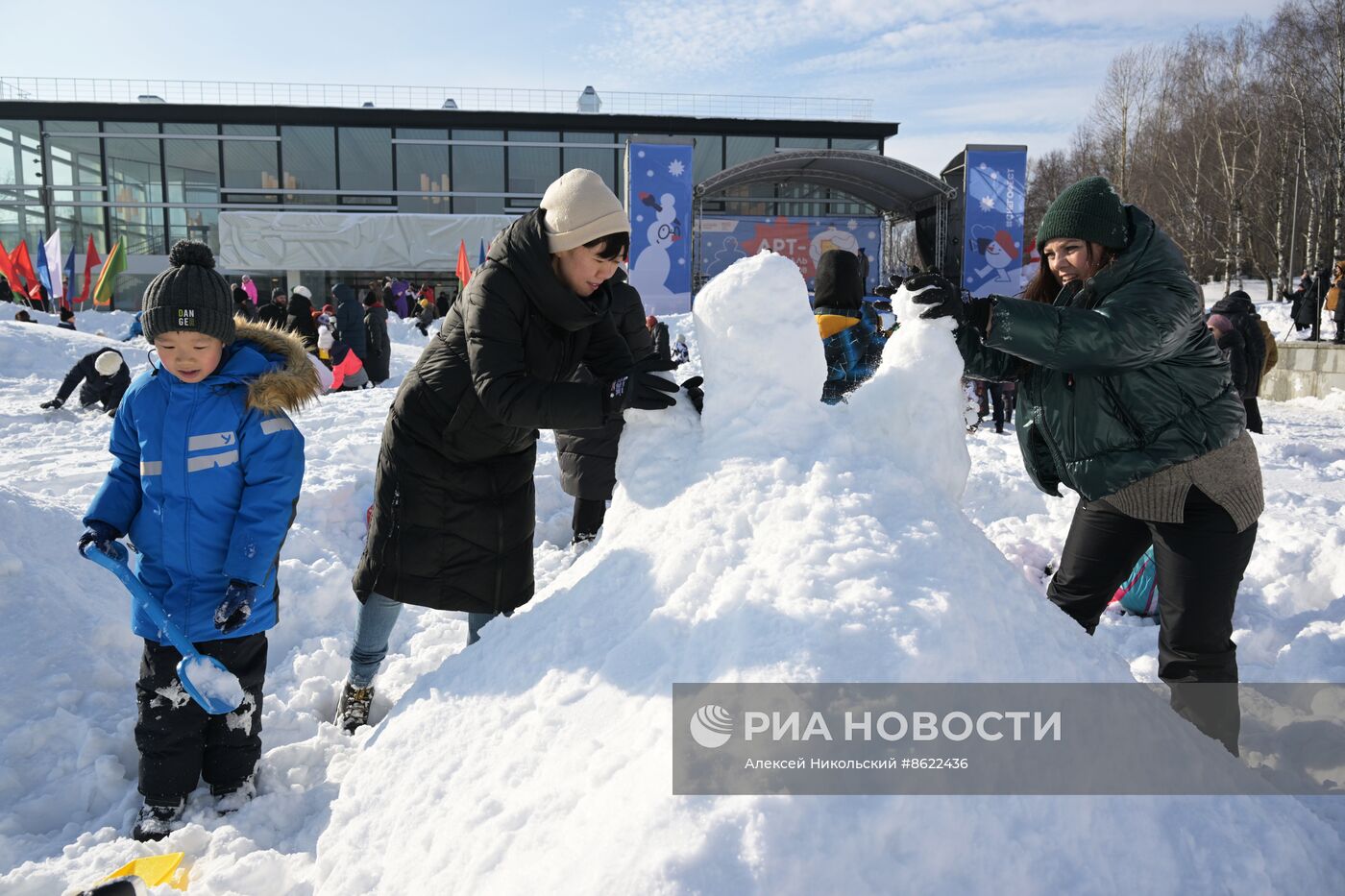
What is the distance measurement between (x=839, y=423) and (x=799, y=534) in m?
0.38

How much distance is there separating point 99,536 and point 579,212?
5.43 ft

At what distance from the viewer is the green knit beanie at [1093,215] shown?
2.32 metres

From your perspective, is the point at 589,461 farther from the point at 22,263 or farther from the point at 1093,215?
the point at 22,263

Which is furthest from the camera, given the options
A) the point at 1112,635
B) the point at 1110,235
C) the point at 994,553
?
the point at 1112,635

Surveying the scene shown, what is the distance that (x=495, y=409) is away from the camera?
6.99 ft

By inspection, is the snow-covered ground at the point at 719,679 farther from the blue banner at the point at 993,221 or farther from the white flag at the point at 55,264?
the blue banner at the point at 993,221

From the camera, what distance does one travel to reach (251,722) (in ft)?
8.21

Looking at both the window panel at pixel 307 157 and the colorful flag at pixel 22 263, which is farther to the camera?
the window panel at pixel 307 157

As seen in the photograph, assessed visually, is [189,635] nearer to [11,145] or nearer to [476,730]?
[476,730]

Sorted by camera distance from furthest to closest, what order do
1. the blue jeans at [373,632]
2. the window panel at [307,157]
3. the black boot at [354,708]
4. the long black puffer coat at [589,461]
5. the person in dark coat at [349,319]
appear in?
the window panel at [307,157] → the person in dark coat at [349,319] → the long black puffer coat at [589,461] → the black boot at [354,708] → the blue jeans at [373,632]

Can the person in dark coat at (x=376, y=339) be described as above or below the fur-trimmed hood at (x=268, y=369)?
above

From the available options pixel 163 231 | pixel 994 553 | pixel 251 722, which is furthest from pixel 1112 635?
pixel 163 231

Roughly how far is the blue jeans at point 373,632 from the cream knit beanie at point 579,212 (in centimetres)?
128

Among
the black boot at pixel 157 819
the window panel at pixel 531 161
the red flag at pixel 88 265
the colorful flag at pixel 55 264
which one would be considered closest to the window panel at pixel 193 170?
the red flag at pixel 88 265
